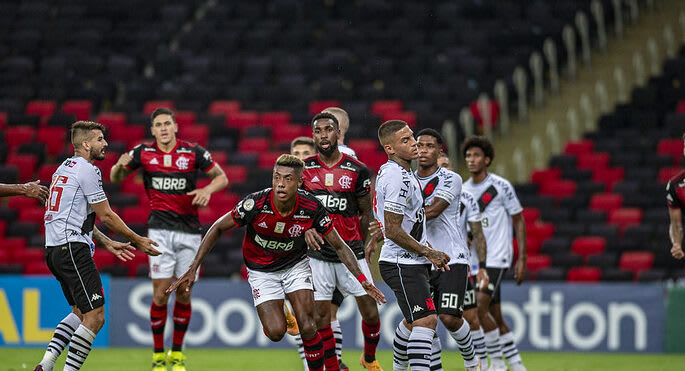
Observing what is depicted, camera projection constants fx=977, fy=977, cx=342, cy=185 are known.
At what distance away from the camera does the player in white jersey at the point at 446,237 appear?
998 centimetres

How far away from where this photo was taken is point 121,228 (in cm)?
964

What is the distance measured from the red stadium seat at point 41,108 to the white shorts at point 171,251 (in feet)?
39.8

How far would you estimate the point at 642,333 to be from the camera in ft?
51.6

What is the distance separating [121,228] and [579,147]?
556 inches

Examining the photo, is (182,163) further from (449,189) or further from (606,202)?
(606,202)

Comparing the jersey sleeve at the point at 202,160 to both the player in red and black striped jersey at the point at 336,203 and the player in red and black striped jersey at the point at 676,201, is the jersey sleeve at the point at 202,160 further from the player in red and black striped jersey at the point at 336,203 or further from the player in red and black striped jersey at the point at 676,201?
the player in red and black striped jersey at the point at 676,201

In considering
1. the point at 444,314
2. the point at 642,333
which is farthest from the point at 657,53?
the point at 444,314

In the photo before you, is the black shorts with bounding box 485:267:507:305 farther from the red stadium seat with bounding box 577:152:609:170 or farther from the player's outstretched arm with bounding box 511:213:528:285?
the red stadium seat with bounding box 577:152:609:170

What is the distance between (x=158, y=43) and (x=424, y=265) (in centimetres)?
1728

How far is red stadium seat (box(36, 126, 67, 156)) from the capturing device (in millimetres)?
22109

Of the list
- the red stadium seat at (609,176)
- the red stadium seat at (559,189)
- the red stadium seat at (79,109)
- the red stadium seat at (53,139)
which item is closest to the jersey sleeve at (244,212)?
the red stadium seat at (559,189)

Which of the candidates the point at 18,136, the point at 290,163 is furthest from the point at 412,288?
the point at 18,136

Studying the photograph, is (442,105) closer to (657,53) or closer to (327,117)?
(657,53)

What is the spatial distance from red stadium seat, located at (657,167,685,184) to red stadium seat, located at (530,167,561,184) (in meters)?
2.08
